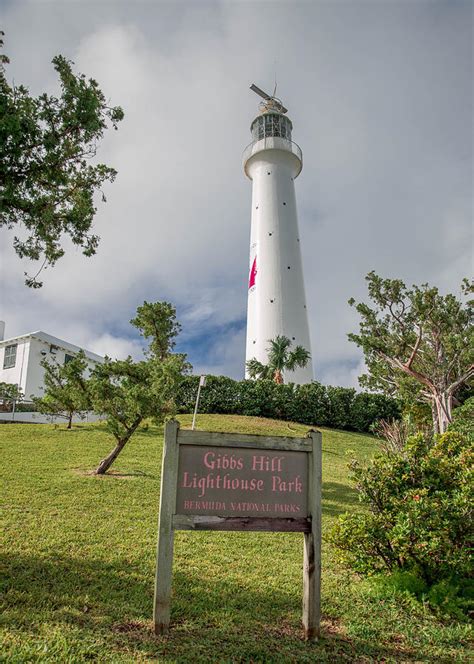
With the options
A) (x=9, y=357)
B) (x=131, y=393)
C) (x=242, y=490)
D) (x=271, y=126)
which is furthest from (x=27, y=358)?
(x=242, y=490)

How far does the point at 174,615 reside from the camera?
4.42m

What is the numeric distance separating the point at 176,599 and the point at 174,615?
352mm

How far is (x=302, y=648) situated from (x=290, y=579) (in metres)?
1.74

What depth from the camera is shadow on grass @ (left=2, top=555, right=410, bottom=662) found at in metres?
3.86

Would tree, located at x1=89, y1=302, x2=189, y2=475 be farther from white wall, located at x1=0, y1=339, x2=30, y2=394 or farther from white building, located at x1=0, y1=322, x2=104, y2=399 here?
white wall, located at x1=0, y1=339, x2=30, y2=394

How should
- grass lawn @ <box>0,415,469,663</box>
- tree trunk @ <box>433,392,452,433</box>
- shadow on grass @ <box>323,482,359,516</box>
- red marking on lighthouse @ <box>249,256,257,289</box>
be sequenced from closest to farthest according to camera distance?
grass lawn @ <box>0,415,469,663</box> → shadow on grass @ <box>323,482,359,516</box> → tree trunk @ <box>433,392,452,433</box> → red marking on lighthouse @ <box>249,256,257,289</box>

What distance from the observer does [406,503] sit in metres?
5.18

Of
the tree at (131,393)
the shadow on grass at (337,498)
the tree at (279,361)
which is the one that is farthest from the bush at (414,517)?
the tree at (279,361)

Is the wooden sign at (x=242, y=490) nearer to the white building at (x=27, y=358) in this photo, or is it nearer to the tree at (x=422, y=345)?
the tree at (x=422, y=345)

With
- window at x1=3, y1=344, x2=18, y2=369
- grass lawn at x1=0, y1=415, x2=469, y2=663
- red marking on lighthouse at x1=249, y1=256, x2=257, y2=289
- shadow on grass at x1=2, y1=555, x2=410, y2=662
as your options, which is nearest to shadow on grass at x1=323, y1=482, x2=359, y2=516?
grass lawn at x1=0, y1=415, x2=469, y2=663

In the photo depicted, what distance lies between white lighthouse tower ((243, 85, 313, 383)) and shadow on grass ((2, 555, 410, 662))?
2612 cm

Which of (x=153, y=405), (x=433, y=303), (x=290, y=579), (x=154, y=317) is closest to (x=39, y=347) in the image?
(x=154, y=317)

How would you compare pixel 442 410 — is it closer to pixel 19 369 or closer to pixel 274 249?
pixel 274 249

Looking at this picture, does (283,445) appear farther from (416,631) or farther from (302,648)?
(416,631)
